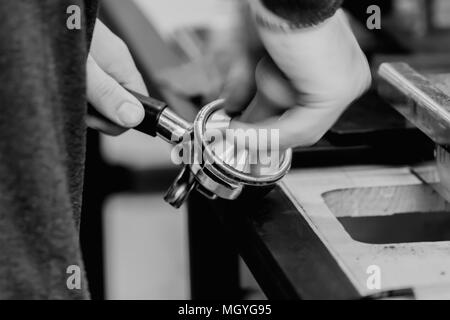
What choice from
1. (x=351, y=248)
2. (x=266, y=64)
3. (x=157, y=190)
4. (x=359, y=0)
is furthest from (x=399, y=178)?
(x=157, y=190)

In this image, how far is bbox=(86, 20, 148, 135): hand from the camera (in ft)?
2.64

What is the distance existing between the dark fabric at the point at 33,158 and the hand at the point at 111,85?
0.48 ft

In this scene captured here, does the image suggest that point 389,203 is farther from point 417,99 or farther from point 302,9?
point 302,9

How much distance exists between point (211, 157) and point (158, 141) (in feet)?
7.40

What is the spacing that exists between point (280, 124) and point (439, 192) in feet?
1.07

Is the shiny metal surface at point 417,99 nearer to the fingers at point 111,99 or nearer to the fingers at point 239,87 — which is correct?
the fingers at point 239,87

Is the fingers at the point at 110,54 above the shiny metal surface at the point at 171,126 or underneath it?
above

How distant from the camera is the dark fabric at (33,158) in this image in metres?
0.62

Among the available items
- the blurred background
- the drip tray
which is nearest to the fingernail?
the blurred background

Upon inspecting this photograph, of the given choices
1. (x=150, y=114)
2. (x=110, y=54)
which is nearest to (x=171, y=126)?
(x=150, y=114)

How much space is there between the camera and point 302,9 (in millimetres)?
615

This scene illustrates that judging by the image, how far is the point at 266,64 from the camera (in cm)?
72

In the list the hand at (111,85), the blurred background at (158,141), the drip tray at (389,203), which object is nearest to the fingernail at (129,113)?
the hand at (111,85)
